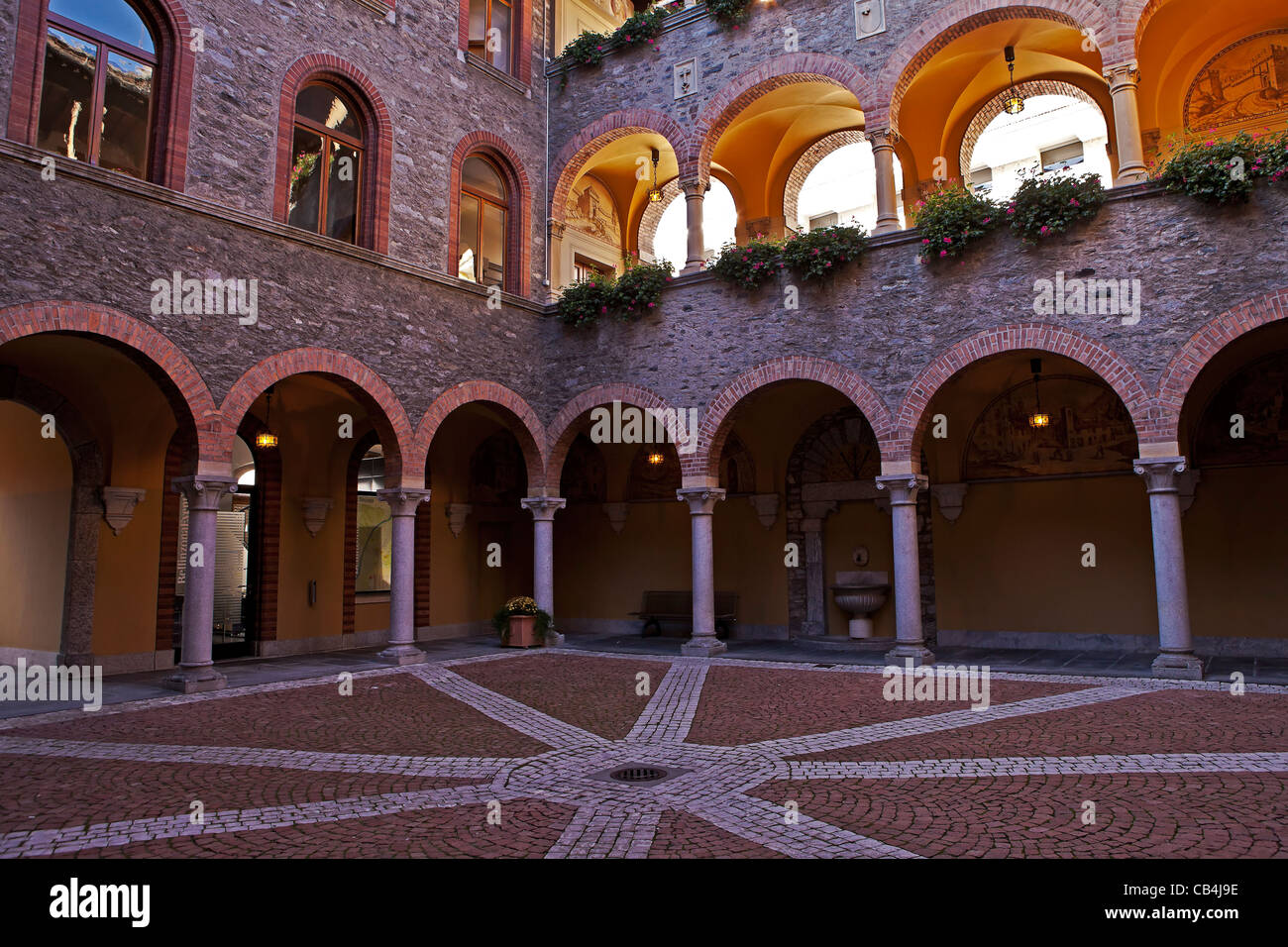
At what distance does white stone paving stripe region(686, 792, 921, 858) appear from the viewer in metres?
3.92

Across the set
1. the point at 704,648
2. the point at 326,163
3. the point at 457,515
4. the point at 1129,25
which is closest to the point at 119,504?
the point at 326,163

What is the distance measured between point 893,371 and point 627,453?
6283 mm

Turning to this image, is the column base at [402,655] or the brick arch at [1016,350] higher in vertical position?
the brick arch at [1016,350]

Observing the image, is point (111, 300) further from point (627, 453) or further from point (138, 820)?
point (627, 453)

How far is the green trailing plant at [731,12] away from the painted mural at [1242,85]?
649cm

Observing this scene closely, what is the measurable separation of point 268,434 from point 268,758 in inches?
281

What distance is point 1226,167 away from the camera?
8.94 m

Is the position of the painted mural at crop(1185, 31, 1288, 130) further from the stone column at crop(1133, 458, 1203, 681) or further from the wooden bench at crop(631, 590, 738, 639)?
the wooden bench at crop(631, 590, 738, 639)

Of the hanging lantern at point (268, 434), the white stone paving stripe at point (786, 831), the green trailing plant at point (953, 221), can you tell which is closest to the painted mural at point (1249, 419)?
the green trailing plant at point (953, 221)

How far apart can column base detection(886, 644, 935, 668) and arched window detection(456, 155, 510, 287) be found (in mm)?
8261

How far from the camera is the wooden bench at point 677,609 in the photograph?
14.4m

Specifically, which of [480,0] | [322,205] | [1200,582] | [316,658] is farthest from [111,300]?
[1200,582]

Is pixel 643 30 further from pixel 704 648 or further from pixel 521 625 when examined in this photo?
pixel 704 648

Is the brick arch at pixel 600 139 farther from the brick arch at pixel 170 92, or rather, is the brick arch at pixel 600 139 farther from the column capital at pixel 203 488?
the column capital at pixel 203 488
